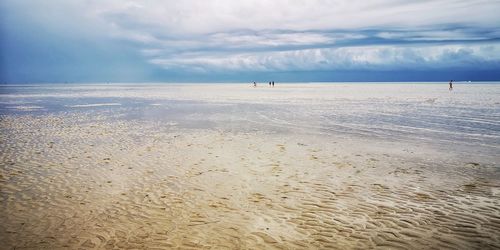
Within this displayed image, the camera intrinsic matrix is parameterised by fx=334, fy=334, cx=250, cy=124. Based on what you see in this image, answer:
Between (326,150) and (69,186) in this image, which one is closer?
(69,186)

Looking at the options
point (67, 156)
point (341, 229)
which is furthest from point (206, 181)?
point (67, 156)

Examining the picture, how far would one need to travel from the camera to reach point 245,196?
9492 millimetres

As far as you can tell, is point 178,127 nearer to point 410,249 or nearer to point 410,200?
point 410,200

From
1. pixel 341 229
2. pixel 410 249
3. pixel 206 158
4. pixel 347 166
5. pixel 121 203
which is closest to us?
pixel 410 249

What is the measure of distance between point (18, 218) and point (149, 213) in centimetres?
299

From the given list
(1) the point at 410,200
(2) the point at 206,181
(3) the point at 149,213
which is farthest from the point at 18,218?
(1) the point at 410,200

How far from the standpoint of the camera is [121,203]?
29.4 ft

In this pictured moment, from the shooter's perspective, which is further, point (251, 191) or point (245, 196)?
point (251, 191)

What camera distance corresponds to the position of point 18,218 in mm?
7855

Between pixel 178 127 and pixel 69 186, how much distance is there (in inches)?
529

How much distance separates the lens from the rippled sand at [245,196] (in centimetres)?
691

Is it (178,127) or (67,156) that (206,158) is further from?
(178,127)

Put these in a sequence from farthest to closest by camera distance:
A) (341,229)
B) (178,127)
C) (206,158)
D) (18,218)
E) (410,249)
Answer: (178,127) < (206,158) < (18,218) < (341,229) < (410,249)

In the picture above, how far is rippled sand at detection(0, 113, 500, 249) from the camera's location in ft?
22.7
